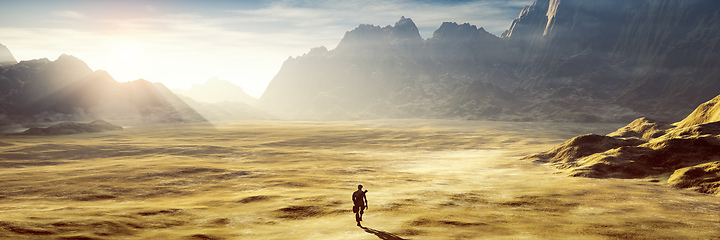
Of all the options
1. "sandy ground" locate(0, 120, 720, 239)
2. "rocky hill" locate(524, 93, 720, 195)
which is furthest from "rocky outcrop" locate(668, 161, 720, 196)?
"sandy ground" locate(0, 120, 720, 239)

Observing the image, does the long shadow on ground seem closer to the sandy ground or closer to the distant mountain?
the sandy ground

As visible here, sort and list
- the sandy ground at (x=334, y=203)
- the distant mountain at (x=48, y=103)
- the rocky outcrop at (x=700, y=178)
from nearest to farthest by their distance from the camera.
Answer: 1. the sandy ground at (x=334, y=203)
2. the rocky outcrop at (x=700, y=178)
3. the distant mountain at (x=48, y=103)

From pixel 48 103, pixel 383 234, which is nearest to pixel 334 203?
pixel 383 234

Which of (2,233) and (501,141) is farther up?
(2,233)

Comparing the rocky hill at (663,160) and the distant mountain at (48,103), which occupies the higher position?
the distant mountain at (48,103)

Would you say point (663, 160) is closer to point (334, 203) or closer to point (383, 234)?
point (334, 203)

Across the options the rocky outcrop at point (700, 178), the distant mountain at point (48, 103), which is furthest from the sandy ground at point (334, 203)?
the distant mountain at point (48, 103)

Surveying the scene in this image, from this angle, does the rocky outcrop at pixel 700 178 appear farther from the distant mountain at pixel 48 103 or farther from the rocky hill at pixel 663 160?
the distant mountain at pixel 48 103

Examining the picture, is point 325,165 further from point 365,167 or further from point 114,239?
point 114,239

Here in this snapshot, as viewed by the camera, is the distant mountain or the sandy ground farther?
the distant mountain

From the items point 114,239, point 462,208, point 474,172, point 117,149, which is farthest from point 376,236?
point 117,149

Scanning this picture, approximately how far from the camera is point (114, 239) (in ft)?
56.5

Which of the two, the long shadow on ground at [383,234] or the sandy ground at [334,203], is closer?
the long shadow on ground at [383,234]

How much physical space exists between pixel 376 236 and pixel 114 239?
11.3m
